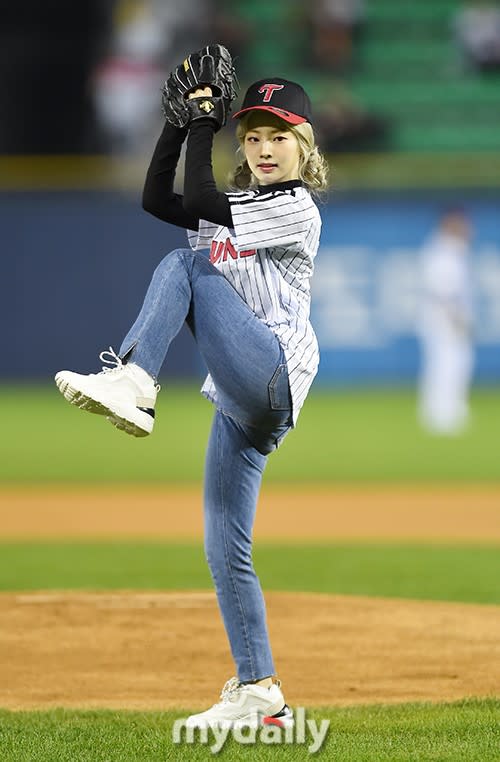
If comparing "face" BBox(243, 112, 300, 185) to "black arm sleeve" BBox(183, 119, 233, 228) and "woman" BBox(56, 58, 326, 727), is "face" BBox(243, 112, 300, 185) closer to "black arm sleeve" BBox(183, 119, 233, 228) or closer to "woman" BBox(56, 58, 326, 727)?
"woman" BBox(56, 58, 326, 727)

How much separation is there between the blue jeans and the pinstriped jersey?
6cm

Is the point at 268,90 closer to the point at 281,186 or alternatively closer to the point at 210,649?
the point at 281,186

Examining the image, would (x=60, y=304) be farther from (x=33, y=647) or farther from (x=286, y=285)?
(x=286, y=285)

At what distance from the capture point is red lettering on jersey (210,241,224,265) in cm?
397

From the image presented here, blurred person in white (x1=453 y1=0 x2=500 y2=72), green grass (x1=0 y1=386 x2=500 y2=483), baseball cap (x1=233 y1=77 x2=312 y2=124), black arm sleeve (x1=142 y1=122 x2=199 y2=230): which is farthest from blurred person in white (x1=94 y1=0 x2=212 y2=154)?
Result: baseball cap (x1=233 y1=77 x2=312 y2=124)

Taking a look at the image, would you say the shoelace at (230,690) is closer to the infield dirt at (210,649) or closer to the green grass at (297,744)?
the green grass at (297,744)

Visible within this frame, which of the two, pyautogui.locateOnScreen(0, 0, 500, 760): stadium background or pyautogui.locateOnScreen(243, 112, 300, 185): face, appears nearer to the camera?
pyautogui.locateOnScreen(243, 112, 300, 185): face

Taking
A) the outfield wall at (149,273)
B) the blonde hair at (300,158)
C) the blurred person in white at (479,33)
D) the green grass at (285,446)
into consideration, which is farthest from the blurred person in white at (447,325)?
the blonde hair at (300,158)

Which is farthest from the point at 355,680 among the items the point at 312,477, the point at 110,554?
the point at 312,477

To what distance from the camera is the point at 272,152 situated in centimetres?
395

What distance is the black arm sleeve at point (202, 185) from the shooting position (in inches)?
150

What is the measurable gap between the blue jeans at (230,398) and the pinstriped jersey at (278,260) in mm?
61

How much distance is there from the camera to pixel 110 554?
8.14 metres

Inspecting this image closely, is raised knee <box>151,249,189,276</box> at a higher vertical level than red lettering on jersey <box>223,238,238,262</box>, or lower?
lower
